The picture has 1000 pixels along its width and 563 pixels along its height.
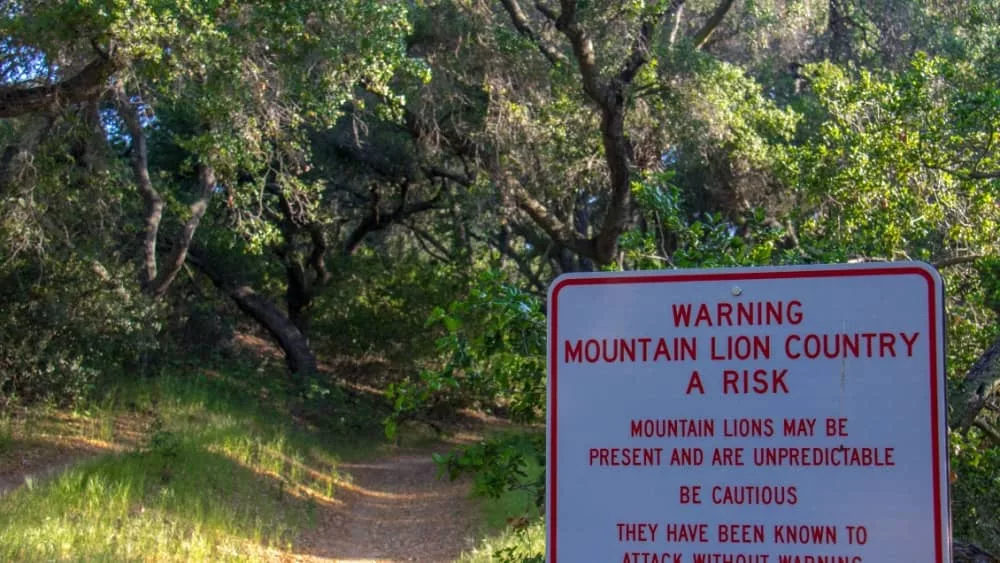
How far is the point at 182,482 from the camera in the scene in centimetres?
1325

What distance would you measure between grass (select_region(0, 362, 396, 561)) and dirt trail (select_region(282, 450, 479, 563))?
12.6 inches

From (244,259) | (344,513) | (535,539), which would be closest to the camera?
(535,539)

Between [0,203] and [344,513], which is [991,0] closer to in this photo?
[344,513]

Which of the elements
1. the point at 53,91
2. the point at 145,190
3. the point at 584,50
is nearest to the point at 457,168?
the point at 145,190

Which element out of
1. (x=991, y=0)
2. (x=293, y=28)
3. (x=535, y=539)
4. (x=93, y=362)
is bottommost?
(x=535, y=539)

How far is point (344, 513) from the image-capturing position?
15.5 m

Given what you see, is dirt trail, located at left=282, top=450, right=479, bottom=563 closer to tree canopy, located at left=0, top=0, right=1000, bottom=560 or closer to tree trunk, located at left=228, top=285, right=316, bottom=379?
tree canopy, located at left=0, top=0, right=1000, bottom=560

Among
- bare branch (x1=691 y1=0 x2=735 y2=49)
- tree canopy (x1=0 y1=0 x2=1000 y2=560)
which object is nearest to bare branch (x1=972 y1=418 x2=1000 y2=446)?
tree canopy (x1=0 y1=0 x2=1000 y2=560)

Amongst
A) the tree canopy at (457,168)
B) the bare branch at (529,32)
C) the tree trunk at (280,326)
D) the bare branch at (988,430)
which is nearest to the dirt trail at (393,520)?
the tree canopy at (457,168)

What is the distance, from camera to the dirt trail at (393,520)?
1299cm

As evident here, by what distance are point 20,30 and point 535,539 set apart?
6827mm

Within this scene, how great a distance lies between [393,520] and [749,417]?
43.2ft

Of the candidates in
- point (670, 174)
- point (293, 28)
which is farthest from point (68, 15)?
point (670, 174)

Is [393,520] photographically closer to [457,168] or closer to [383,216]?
[457,168]
